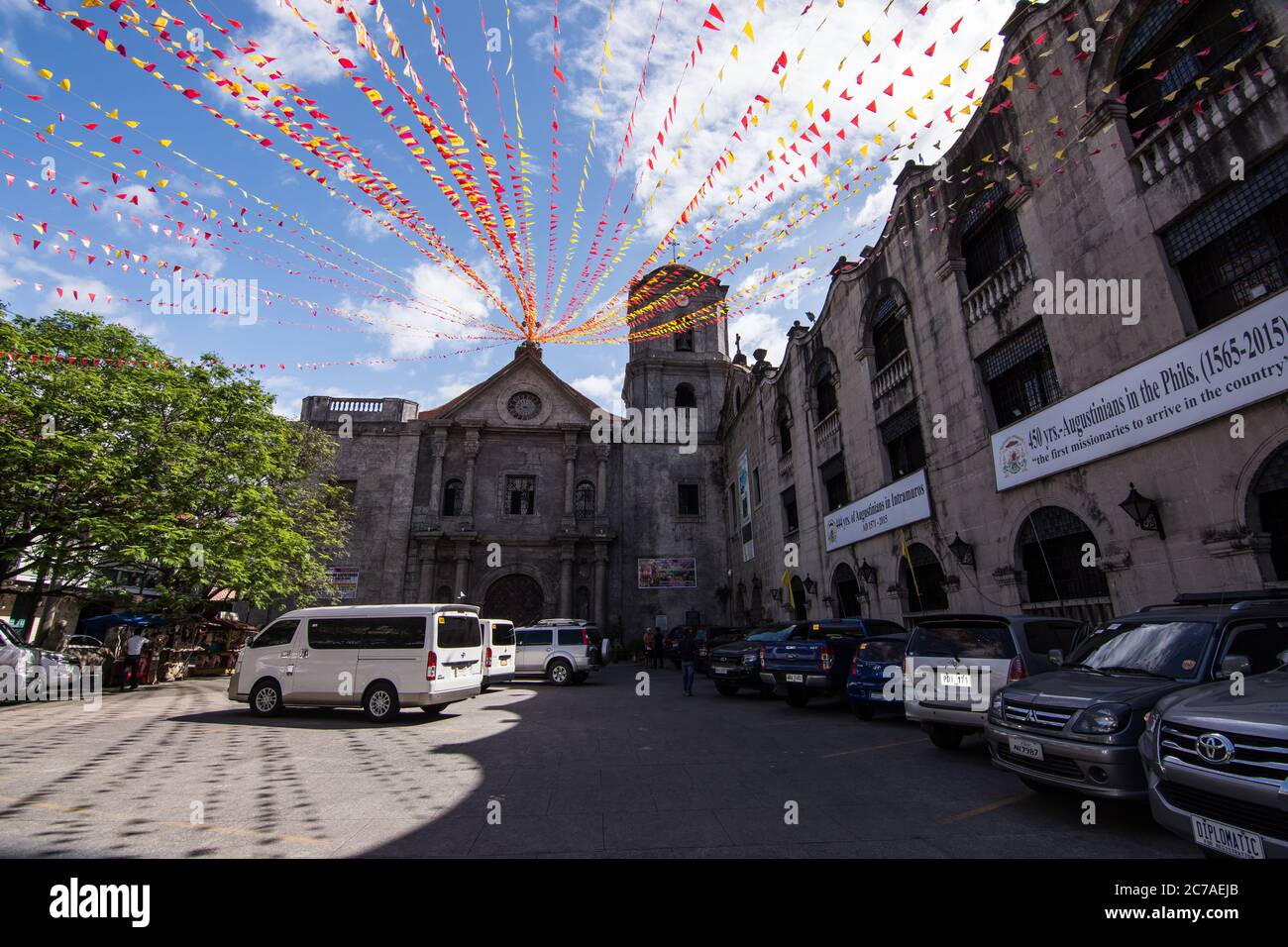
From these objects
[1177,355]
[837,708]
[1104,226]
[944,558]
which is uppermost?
[1104,226]

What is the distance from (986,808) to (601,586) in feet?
82.6

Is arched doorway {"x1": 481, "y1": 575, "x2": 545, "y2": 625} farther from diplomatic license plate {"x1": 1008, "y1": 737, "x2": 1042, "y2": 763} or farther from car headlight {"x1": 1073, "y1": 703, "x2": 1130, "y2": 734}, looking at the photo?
car headlight {"x1": 1073, "y1": 703, "x2": 1130, "y2": 734}

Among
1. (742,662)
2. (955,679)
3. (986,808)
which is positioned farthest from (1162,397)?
(742,662)

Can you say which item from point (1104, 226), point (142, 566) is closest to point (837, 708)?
point (1104, 226)

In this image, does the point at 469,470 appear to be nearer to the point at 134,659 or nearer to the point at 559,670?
the point at 559,670

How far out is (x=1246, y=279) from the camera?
832cm

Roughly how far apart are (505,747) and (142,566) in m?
16.1

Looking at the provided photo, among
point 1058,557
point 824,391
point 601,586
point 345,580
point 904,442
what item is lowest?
point 1058,557

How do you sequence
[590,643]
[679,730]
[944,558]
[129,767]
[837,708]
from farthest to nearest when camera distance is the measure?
1. [590,643]
2. [944,558]
3. [837,708]
4. [679,730]
5. [129,767]

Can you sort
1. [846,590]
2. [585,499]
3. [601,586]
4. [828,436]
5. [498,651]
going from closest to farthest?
[498,651] → [846,590] → [828,436] → [601,586] → [585,499]

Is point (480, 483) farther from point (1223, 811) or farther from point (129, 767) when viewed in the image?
point (1223, 811)

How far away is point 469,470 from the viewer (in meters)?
31.4

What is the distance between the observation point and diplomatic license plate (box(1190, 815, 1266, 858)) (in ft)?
10.8

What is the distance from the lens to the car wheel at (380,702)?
11055mm
